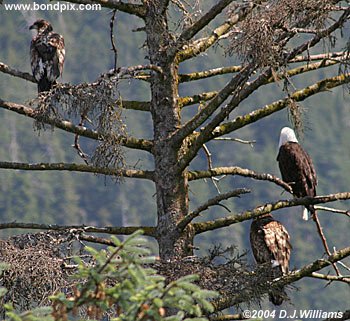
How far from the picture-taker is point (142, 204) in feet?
246

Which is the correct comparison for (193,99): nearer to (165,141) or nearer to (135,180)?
(165,141)

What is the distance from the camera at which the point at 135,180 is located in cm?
7625

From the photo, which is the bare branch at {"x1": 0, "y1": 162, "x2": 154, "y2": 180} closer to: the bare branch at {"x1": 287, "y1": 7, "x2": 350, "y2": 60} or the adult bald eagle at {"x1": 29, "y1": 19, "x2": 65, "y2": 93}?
the adult bald eagle at {"x1": 29, "y1": 19, "x2": 65, "y2": 93}

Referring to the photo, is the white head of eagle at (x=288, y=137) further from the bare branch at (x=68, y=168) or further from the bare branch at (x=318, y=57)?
the bare branch at (x=68, y=168)

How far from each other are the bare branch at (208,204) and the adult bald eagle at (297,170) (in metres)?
1.52

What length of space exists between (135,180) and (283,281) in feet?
219

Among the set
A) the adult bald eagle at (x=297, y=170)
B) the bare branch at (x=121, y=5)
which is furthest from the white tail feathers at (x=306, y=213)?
the bare branch at (x=121, y=5)

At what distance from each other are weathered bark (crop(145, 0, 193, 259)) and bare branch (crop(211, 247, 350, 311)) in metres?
1.00

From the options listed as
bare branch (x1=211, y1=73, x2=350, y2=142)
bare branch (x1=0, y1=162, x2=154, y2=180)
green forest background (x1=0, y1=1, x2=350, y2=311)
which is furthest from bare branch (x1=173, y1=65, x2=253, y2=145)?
green forest background (x1=0, y1=1, x2=350, y2=311)

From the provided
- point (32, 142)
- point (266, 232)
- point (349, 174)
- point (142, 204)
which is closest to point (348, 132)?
point (349, 174)

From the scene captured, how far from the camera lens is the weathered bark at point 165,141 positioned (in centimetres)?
1034

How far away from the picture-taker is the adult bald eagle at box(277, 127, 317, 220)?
37.4 feet

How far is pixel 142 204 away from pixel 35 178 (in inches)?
296

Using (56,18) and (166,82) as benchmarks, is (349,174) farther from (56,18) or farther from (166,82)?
(166,82)
